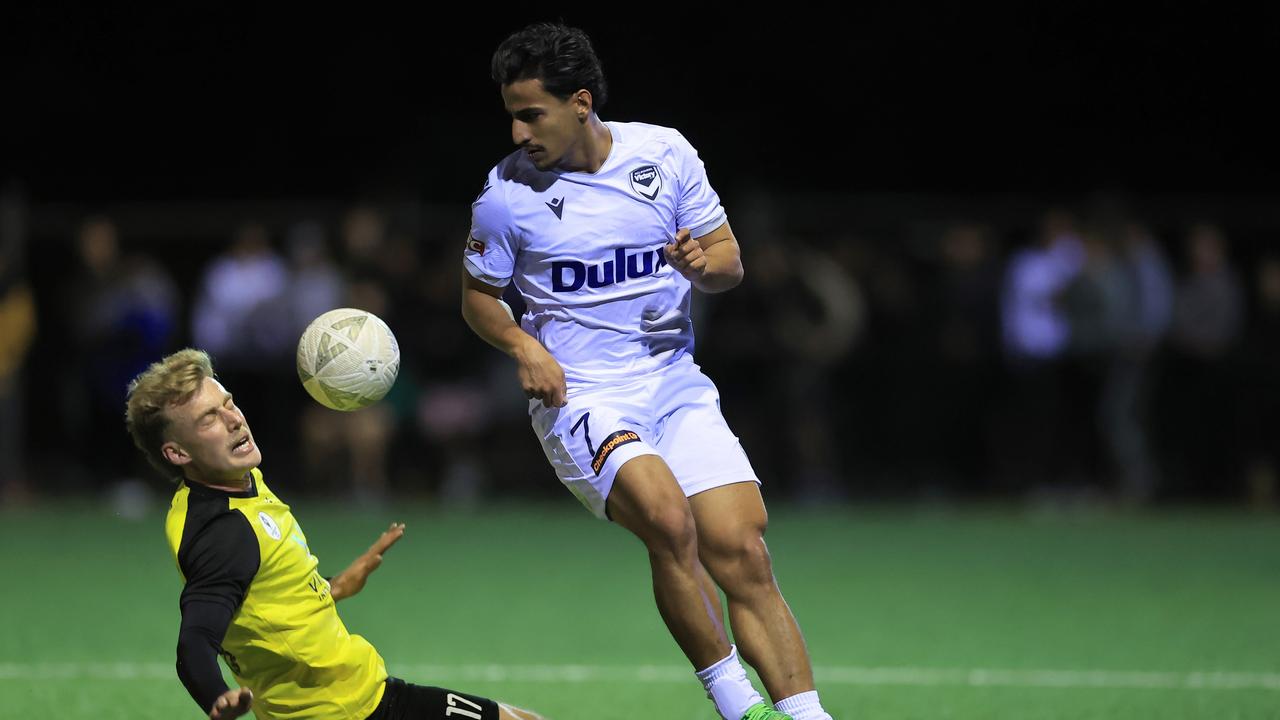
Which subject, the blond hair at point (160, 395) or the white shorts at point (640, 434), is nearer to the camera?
the blond hair at point (160, 395)

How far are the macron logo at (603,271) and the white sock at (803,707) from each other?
1.50 meters

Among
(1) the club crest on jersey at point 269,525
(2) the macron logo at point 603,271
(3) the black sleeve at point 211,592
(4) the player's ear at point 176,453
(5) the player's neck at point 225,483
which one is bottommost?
(3) the black sleeve at point 211,592

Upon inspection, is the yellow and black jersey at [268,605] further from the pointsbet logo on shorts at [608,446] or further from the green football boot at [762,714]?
the green football boot at [762,714]

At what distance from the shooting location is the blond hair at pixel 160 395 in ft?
15.4

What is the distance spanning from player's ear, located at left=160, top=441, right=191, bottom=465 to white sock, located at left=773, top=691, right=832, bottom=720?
200 centimetres

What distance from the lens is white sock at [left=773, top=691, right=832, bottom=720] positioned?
5.24 metres

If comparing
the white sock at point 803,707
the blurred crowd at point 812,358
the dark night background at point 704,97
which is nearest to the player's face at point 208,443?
→ the white sock at point 803,707

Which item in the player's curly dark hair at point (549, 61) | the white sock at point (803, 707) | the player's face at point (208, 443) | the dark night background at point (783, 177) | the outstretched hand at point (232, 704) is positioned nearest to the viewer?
the outstretched hand at point (232, 704)

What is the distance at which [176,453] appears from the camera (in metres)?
4.72

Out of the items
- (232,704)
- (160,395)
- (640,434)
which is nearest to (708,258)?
(640,434)

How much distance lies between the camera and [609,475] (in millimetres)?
5434

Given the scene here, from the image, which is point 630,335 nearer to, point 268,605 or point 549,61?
point 549,61

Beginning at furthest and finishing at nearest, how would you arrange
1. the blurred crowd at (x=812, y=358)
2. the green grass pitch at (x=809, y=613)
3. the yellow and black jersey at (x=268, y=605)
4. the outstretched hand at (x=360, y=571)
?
the blurred crowd at (x=812, y=358), the green grass pitch at (x=809, y=613), the outstretched hand at (x=360, y=571), the yellow and black jersey at (x=268, y=605)

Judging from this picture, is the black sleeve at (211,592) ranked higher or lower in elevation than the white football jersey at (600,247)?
lower
